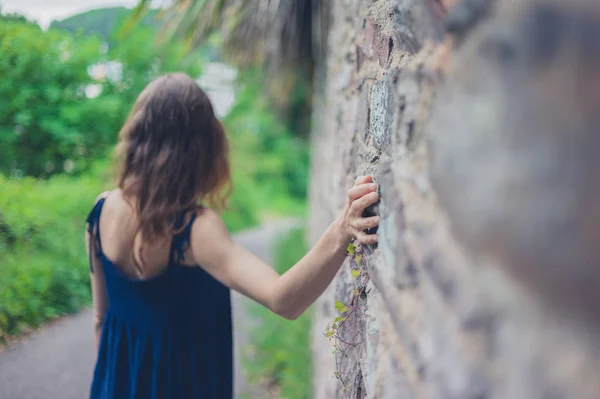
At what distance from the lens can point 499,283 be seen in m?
0.64

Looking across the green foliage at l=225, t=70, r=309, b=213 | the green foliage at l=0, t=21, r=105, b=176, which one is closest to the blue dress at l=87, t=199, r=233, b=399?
the green foliage at l=0, t=21, r=105, b=176

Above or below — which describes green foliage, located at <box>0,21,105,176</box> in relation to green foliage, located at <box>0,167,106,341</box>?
above

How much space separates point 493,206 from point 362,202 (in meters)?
0.63

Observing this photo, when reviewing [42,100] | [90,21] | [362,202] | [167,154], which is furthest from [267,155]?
[362,202]

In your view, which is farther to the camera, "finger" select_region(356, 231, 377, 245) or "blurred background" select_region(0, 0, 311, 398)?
"blurred background" select_region(0, 0, 311, 398)

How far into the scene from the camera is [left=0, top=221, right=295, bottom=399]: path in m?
4.03

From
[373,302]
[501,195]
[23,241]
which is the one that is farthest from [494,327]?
[23,241]

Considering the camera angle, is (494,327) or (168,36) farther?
(168,36)

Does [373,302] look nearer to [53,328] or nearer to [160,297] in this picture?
[160,297]

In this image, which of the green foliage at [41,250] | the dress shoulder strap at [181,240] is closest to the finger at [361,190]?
the dress shoulder strap at [181,240]

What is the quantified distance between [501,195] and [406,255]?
0.35m

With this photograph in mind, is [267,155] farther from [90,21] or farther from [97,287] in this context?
[97,287]

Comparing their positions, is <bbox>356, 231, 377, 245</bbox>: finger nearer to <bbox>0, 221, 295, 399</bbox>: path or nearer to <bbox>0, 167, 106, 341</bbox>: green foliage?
<bbox>0, 221, 295, 399</bbox>: path

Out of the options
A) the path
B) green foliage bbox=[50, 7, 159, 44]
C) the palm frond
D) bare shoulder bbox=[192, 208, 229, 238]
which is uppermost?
green foliage bbox=[50, 7, 159, 44]
